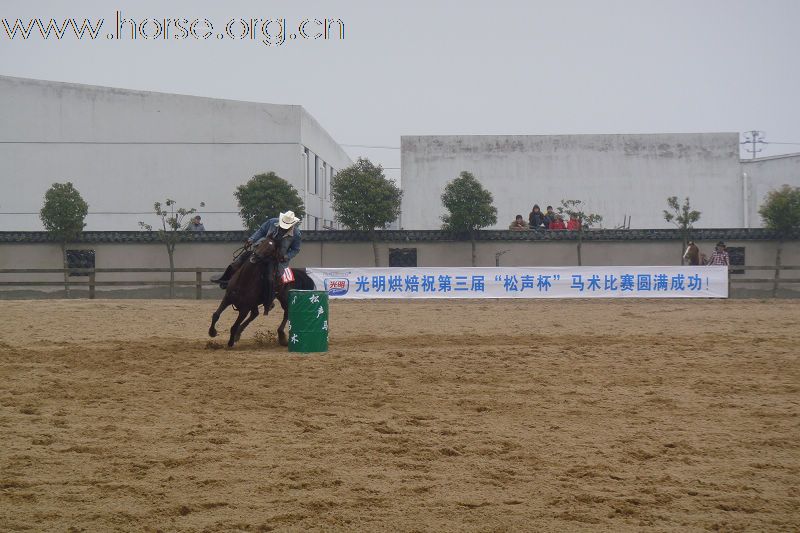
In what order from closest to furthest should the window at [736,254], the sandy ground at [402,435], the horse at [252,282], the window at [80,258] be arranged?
the sandy ground at [402,435]
the horse at [252,282]
the window at [736,254]
the window at [80,258]

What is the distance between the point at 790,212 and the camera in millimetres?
31906

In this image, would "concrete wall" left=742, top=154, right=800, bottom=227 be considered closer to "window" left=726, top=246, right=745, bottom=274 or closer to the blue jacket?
"window" left=726, top=246, right=745, bottom=274

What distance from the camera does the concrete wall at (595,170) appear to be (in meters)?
42.1

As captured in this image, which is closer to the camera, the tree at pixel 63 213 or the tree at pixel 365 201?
the tree at pixel 63 213

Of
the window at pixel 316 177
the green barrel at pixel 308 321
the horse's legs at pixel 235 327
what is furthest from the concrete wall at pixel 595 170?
the green barrel at pixel 308 321

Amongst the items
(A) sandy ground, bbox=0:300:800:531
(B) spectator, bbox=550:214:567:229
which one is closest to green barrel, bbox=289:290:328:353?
(A) sandy ground, bbox=0:300:800:531

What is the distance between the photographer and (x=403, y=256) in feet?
111

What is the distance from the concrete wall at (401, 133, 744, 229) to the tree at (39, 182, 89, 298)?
16.3 meters

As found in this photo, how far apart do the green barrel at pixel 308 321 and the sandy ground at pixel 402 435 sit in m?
0.47

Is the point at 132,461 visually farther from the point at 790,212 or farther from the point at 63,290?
Answer: the point at 790,212

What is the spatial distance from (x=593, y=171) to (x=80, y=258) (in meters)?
24.6

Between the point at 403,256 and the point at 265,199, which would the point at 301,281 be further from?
the point at 265,199

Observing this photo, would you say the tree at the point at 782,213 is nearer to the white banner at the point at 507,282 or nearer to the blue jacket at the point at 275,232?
the white banner at the point at 507,282

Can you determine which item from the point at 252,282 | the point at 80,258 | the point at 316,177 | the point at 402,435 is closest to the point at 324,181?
the point at 316,177
